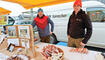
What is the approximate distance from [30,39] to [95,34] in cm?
285

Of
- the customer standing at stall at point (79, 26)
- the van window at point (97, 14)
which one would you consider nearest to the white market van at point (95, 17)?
the van window at point (97, 14)

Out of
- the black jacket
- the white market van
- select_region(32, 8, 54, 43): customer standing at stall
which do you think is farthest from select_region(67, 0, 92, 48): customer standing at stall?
the white market van

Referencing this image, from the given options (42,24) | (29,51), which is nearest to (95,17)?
(42,24)

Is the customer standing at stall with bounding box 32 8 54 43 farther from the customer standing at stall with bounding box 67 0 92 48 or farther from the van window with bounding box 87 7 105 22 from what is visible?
the van window with bounding box 87 7 105 22

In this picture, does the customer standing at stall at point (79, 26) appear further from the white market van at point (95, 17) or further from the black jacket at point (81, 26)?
the white market van at point (95, 17)

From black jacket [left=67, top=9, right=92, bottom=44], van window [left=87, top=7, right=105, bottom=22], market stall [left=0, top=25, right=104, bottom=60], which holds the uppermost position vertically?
van window [left=87, top=7, right=105, bottom=22]

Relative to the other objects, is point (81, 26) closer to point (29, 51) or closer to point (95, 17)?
point (29, 51)

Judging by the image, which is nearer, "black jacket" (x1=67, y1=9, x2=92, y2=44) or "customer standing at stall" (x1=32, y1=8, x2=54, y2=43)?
"black jacket" (x1=67, y1=9, x2=92, y2=44)

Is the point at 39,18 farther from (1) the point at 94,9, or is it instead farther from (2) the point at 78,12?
(1) the point at 94,9

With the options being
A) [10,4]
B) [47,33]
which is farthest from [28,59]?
[47,33]

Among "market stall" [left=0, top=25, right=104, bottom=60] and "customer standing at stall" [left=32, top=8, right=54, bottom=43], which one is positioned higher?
"customer standing at stall" [left=32, top=8, right=54, bottom=43]

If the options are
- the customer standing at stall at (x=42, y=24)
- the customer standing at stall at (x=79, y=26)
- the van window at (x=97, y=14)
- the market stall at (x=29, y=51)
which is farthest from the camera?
the van window at (x=97, y=14)

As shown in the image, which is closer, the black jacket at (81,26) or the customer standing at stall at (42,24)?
the black jacket at (81,26)

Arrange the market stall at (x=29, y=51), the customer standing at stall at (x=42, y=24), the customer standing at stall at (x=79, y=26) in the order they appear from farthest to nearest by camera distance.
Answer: the customer standing at stall at (x=42, y=24), the customer standing at stall at (x=79, y=26), the market stall at (x=29, y=51)
